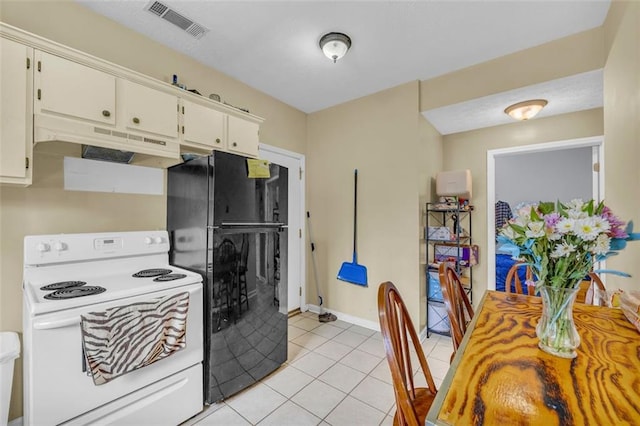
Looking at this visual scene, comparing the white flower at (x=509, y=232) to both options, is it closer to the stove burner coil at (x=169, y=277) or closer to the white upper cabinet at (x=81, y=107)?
the stove burner coil at (x=169, y=277)

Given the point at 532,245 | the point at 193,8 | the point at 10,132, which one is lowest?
the point at 532,245

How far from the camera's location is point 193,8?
1.89 meters

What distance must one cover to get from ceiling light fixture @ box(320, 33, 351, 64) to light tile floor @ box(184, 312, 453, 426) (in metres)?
2.62

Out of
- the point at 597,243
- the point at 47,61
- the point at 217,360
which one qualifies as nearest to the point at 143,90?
the point at 47,61

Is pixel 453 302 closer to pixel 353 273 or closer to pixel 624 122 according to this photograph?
pixel 624 122

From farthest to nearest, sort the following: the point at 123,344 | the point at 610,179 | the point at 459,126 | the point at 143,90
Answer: the point at 459,126
the point at 610,179
the point at 143,90
the point at 123,344

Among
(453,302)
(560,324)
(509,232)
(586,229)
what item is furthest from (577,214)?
(453,302)

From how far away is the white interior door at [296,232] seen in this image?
3.53 metres

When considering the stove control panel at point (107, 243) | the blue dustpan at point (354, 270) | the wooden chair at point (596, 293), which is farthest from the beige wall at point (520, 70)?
the stove control panel at point (107, 243)

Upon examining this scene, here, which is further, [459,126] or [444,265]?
[459,126]

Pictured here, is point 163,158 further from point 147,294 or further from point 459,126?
point 459,126

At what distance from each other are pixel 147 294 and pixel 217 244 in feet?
1.61

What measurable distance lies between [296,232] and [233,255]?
169 centimetres

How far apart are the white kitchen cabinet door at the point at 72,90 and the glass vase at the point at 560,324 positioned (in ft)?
7.80
